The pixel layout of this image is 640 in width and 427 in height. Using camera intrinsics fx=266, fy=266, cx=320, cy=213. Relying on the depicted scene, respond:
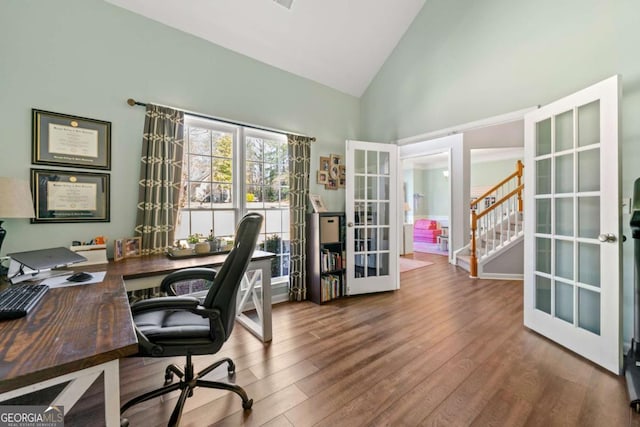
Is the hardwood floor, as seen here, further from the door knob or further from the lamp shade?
→ the lamp shade

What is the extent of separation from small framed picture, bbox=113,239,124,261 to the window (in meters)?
0.49

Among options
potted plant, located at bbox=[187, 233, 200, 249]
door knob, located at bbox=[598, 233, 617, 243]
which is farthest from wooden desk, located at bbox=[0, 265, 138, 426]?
door knob, located at bbox=[598, 233, 617, 243]

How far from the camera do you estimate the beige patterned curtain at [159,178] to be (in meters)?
2.30

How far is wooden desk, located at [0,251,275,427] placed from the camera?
692mm

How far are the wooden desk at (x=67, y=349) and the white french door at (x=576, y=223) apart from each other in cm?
283

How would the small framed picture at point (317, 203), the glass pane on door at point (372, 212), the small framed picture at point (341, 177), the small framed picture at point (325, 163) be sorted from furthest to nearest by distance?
1. the small framed picture at point (341, 177)
2. the small framed picture at point (325, 163)
3. the glass pane on door at point (372, 212)
4. the small framed picture at point (317, 203)

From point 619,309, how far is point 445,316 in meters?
1.29

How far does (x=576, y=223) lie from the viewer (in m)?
2.12

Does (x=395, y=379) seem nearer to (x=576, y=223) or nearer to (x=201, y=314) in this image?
(x=201, y=314)

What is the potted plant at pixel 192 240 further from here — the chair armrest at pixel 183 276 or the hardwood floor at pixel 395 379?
the hardwood floor at pixel 395 379

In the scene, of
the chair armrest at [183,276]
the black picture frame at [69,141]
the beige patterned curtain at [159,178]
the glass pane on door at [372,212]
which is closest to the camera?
the chair armrest at [183,276]

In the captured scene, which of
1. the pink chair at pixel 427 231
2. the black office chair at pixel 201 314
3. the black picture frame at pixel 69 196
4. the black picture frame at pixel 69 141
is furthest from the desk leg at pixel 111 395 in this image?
the pink chair at pixel 427 231

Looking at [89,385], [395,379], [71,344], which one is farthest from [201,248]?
[395,379]

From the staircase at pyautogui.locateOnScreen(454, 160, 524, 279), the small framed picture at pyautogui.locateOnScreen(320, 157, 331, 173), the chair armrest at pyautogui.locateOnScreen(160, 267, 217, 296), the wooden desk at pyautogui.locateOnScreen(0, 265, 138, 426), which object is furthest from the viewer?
the staircase at pyautogui.locateOnScreen(454, 160, 524, 279)
